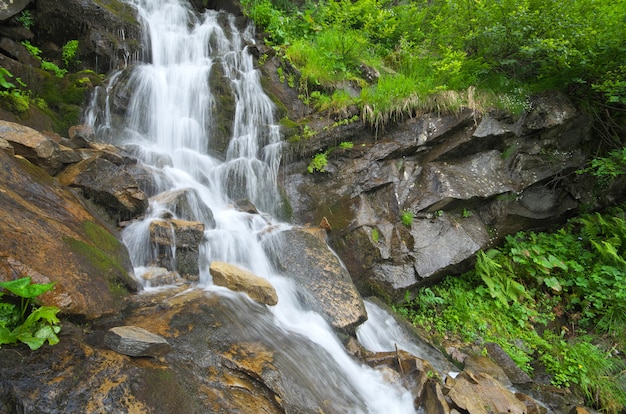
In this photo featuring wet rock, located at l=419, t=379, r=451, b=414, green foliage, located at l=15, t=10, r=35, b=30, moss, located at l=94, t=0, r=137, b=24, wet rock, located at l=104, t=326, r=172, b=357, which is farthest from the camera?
moss, located at l=94, t=0, r=137, b=24

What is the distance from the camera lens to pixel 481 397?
3.67 meters

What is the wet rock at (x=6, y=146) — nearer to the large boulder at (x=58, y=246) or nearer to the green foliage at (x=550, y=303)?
the large boulder at (x=58, y=246)

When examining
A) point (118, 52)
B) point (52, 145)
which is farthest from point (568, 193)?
point (118, 52)

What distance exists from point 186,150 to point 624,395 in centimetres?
828

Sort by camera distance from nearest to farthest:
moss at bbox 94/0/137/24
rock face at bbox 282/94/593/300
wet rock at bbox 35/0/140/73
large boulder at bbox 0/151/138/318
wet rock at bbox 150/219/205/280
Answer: large boulder at bbox 0/151/138/318
wet rock at bbox 150/219/205/280
rock face at bbox 282/94/593/300
wet rock at bbox 35/0/140/73
moss at bbox 94/0/137/24

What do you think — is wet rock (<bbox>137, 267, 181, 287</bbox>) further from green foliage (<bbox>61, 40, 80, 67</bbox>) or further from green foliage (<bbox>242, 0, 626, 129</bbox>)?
green foliage (<bbox>61, 40, 80, 67</bbox>)

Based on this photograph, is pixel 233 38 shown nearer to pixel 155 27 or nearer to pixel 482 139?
pixel 155 27

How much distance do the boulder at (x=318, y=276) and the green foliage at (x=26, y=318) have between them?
118 inches

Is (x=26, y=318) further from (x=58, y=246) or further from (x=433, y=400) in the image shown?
(x=433, y=400)

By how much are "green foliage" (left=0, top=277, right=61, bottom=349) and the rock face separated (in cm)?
462

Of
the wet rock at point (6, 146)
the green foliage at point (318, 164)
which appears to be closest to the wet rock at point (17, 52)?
the wet rock at point (6, 146)

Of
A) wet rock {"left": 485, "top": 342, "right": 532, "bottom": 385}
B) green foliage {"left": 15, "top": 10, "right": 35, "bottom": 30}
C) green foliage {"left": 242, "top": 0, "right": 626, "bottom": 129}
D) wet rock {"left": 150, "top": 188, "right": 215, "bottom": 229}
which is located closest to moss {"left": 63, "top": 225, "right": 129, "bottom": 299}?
wet rock {"left": 150, "top": 188, "right": 215, "bottom": 229}

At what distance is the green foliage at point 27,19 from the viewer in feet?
22.4

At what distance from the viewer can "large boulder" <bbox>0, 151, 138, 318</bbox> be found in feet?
8.75
